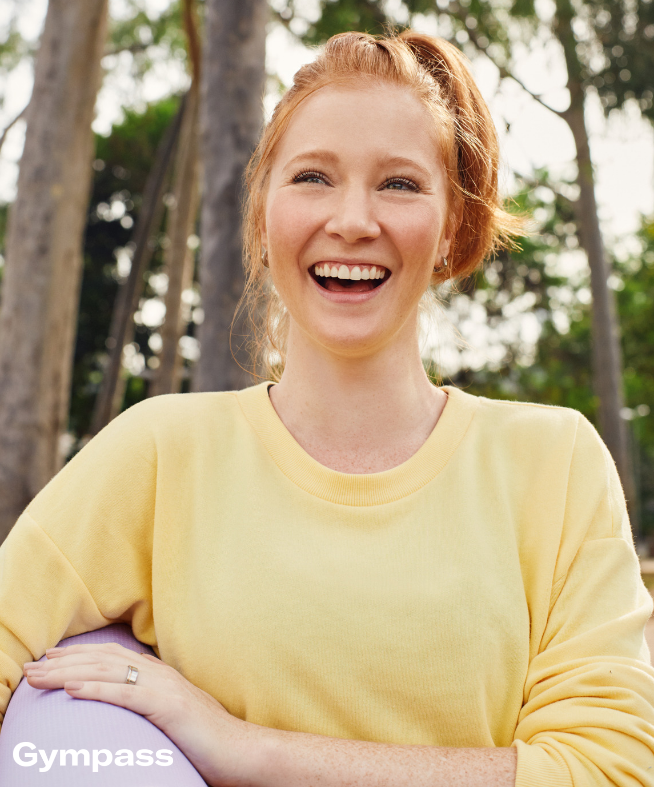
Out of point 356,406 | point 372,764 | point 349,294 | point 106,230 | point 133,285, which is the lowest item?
point 372,764

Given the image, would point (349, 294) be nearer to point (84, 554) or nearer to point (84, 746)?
point (84, 554)

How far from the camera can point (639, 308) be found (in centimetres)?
1891

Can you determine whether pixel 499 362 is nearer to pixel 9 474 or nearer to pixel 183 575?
pixel 9 474

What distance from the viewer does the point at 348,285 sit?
5.24ft

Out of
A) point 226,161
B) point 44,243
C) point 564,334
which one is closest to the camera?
point 226,161

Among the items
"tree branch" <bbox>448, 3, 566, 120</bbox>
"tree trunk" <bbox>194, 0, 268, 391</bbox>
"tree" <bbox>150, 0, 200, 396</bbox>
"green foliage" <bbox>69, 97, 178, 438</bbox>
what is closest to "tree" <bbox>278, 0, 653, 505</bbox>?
"tree branch" <bbox>448, 3, 566, 120</bbox>

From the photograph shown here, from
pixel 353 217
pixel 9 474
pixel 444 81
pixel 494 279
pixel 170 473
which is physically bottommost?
pixel 9 474

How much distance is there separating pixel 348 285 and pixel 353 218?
14cm

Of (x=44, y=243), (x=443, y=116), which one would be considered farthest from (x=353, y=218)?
(x=44, y=243)

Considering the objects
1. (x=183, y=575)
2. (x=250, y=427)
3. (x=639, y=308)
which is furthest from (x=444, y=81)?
(x=639, y=308)

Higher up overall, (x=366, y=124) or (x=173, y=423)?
(x=366, y=124)

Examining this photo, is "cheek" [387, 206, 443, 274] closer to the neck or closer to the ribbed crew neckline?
the neck

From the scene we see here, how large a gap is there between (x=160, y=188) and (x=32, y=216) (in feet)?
14.3

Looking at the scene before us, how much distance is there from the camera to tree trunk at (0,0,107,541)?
4977 millimetres
